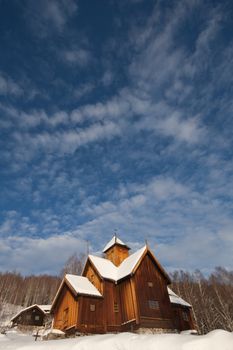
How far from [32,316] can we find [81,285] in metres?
26.1

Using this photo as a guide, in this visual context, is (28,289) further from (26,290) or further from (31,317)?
(31,317)

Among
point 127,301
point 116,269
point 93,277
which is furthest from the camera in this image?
point 116,269

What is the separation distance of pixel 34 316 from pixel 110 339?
41.3 m

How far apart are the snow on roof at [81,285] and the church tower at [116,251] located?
6.87m

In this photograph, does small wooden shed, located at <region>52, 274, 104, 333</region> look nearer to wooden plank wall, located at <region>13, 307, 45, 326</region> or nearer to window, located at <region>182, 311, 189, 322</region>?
window, located at <region>182, 311, 189, 322</region>

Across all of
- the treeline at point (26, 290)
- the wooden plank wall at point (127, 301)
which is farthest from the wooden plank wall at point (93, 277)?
the treeline at point (26, 290)

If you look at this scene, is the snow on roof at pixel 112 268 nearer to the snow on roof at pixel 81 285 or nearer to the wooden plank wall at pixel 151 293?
the wooden plank wall at pixel 151 293

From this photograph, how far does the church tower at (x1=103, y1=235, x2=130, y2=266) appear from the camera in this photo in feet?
113

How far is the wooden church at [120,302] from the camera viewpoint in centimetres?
2348

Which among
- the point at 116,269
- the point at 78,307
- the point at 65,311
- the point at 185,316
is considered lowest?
the point at 185,316

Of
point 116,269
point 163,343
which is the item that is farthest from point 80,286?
point 163,343

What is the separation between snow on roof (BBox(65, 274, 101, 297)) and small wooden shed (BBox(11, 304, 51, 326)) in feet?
73.9

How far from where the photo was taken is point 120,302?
25.7 metres

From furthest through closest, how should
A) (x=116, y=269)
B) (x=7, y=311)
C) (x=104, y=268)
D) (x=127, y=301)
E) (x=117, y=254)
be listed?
(x=7, y=311)
(x=117, y=254)
(x=116, y=269)
(x=104, y=268)
(x=127, y=301)
